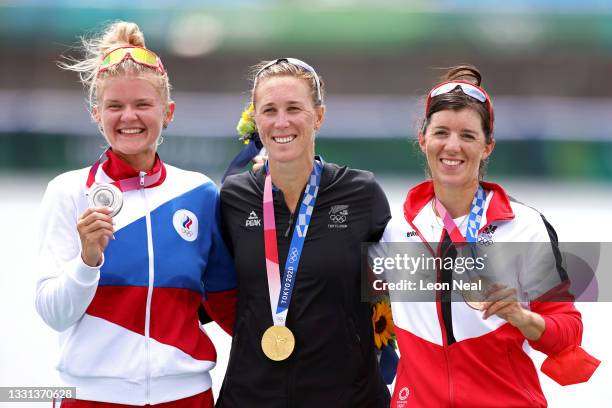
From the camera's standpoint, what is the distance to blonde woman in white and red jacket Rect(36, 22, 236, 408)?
2.73 meters

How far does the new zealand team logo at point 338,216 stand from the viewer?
2980 millimetres

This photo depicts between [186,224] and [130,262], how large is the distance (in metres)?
0.26

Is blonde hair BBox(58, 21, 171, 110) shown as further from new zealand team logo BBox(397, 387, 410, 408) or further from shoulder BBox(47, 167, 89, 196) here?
new zealand team logo BBox(397, 387, 410, 408)

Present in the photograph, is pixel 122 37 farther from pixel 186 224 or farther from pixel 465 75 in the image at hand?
pixel 465 75

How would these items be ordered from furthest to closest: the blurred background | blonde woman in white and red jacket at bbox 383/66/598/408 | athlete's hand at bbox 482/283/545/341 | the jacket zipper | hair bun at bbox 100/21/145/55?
the blurred background < hair bun at bbox 100/21/145/55 < the jacket zipper < blonde woman in white and red jacket at bbox 383/66/598/408 < athlete's hand at bbox 482/283/545/341

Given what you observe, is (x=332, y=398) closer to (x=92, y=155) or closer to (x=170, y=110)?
(x=170, y=110)

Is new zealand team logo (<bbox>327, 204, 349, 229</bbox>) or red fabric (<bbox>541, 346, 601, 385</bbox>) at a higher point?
new zealand team logo (<bbox>327, 204, 349, 229</bbox>)

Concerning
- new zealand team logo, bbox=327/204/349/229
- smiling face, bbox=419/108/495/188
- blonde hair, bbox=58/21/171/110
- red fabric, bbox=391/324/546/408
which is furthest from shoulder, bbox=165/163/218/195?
red fabric, bbox=391/324/546/408

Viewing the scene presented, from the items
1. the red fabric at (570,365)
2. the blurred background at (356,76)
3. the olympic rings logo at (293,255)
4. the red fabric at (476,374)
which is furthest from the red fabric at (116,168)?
the blurred background at (356,76)

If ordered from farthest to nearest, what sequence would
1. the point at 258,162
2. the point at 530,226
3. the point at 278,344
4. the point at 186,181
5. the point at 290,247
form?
1. the point at 258,162
2. the point at 186,181
3. the point at 290,247
4. the point at 278,344
5. the point at 530,226

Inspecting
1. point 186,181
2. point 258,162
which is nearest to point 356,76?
point 258,162

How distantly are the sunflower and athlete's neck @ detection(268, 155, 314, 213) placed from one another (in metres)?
0.46

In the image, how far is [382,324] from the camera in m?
3.08

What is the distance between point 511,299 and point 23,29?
17.5 m
